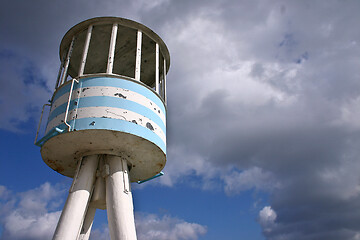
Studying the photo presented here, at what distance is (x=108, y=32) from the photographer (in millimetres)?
11820

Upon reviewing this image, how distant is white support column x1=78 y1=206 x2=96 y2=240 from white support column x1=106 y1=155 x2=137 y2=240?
76.5 inches

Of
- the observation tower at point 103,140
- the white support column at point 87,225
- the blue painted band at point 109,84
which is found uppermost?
the blue painted band at point 109,84

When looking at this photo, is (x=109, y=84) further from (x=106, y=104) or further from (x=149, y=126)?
(x=149, y=126)

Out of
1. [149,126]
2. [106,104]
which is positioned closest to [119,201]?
[149,126]

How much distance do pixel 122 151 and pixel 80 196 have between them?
199 cm

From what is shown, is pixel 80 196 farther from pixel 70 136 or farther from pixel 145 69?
pixel 145 69

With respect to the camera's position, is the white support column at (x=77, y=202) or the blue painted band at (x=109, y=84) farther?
the blue painted band at (x=109, y=84)

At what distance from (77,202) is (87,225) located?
228 cm

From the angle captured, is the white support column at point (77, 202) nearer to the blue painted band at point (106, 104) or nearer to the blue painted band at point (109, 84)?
the blue painted band at point (106, 104)

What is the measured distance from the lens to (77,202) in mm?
8688

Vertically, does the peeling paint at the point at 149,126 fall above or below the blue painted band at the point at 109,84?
below

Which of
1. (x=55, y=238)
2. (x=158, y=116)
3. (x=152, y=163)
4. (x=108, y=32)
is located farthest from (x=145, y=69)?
(x=55, y=238)

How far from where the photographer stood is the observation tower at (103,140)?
341 inches

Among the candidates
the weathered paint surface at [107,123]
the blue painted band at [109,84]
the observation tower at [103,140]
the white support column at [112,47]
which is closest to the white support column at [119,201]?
the observation tower at [103,140]
